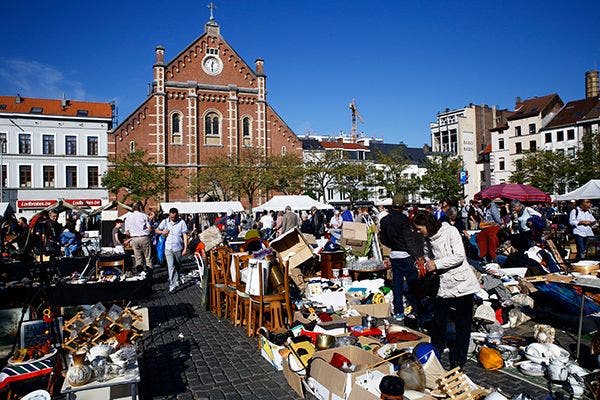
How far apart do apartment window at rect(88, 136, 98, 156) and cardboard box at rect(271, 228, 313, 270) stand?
38.2 metres

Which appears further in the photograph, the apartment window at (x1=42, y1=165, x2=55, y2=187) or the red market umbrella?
the apartment window at (x1=42, y1=165, x2=55, y2=187)

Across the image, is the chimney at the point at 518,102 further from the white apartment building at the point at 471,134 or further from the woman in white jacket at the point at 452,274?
the woman in white jacket at the point at 452,274

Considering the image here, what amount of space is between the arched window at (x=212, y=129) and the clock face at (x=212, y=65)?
3.86 metres

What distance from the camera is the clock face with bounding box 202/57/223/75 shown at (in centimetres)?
4006

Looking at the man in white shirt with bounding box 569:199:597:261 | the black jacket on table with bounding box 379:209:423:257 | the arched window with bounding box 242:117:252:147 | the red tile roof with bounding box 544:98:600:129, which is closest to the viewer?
the black jacket on table with bounding box 379:209:423:257

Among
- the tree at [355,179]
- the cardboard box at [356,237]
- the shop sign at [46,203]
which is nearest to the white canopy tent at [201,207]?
the cardboard box at [356,237]

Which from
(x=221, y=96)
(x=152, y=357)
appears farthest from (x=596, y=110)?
(x=152, y=357)

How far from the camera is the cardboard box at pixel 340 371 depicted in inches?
167

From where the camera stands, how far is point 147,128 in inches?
1465

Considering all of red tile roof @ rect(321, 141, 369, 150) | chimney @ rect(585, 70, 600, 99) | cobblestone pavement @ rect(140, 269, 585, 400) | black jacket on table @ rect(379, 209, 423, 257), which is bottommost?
cobblestone pavement @ rect(140, 269, 585, 400)

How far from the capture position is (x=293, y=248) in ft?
31.2

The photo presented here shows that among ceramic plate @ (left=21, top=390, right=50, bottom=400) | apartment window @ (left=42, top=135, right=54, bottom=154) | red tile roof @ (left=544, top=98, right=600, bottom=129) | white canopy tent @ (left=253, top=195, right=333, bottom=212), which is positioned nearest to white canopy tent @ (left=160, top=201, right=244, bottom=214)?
white canopy tent @ (left=253, top=195, right=333, bottom=212)

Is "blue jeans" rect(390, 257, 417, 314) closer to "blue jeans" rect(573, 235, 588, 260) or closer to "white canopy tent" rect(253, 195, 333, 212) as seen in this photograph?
"blue jeans" rect(573, 235, 588, 260)

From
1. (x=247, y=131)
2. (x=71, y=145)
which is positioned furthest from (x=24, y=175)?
(x=247, y=131)
